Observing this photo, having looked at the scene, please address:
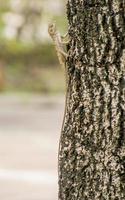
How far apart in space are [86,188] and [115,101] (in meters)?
0.37

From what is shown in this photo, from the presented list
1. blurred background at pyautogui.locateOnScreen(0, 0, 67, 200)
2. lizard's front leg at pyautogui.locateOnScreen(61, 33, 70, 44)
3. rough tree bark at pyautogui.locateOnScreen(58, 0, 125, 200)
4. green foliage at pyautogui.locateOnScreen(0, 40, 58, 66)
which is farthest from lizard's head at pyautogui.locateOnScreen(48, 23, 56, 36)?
green foliage at pyautogui.locateOnScreen(0, 40, 58, 66)

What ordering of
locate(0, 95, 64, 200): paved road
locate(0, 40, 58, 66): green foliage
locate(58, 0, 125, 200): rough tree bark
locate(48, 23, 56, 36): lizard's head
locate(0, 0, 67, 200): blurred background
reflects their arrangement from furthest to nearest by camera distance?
locate(0, 40, 58, 66): green foliage
locate(0, 0, 67, 200): blurred background
locate(0, 95, 64, 200): paved road
locate(48, 23, 56, 36): lizard's head
locate(58, 0, 125, 200): rough tree bark

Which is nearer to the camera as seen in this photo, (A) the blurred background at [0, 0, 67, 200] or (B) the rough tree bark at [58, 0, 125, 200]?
(B) the rough tree bark at [58, 0, 125, 200]

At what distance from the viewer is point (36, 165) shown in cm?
998

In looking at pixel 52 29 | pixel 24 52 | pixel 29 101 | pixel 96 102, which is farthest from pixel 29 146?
pixel 96 102

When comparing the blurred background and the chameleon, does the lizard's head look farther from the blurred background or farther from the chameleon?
the blurred background

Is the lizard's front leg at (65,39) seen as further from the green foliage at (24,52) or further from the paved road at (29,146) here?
the green foliage at (24,52)

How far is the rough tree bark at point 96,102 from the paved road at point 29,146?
15.6 ft

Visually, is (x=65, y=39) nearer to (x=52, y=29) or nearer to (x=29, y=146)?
(x=52, y=29)

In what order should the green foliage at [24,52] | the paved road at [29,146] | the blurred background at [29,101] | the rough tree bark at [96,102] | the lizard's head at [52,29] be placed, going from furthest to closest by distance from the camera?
the green foliage at [24,52] < the blurred background at [29,101] < the paved road at [29,146] < the lizard's head at [52,29] < the rough tree bark at [96,102]

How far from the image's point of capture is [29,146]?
11.5 m

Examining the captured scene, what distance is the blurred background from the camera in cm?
909

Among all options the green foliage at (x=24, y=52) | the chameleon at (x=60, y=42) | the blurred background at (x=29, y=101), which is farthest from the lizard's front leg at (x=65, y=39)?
the green foliage at (x=24, y=52)

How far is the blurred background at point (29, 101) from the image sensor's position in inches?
358
